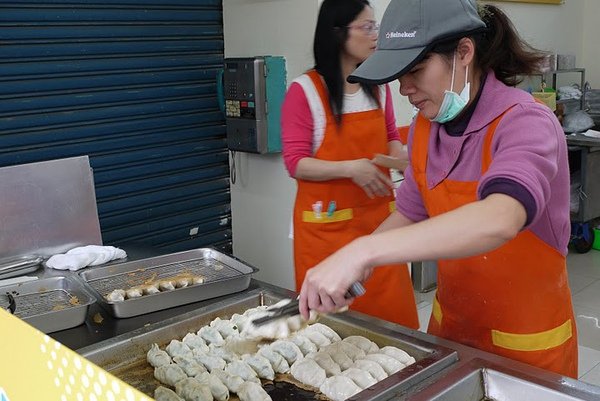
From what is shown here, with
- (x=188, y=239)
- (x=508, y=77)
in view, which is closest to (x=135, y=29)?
(x=188, y=239)

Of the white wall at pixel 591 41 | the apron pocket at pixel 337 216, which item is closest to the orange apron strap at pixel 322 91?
the apron pocket at pixel 337 216

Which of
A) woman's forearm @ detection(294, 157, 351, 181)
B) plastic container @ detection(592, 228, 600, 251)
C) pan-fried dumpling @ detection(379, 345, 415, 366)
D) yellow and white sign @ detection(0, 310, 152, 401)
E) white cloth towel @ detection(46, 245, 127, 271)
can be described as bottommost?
plastic container @ detection(592, 228, 600, 251)

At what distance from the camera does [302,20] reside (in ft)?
13.3

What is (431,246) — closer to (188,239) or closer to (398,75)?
(398,75)

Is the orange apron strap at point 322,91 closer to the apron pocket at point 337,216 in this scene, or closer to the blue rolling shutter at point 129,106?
the apron pocket at point 337,216

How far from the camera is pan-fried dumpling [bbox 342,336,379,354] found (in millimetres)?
1847

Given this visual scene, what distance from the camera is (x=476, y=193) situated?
1.52 meters

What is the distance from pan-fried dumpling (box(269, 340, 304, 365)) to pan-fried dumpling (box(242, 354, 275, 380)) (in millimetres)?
64

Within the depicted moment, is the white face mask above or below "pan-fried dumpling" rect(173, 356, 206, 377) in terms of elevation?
above

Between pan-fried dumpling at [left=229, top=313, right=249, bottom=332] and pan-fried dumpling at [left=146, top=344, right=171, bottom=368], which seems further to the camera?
pan-fried dumpling at [left=229, top=313, right=249, bottom=332]

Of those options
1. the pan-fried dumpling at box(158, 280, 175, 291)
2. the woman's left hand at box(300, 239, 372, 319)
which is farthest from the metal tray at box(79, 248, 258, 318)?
the woman's left hand at box(300, 239, 372, 319)

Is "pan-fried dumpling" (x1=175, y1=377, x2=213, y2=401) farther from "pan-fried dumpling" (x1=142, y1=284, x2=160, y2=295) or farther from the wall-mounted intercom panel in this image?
the wall-mounted intercom panel

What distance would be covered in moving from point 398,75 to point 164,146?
3.00m

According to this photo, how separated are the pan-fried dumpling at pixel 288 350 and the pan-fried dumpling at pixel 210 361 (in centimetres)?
15
